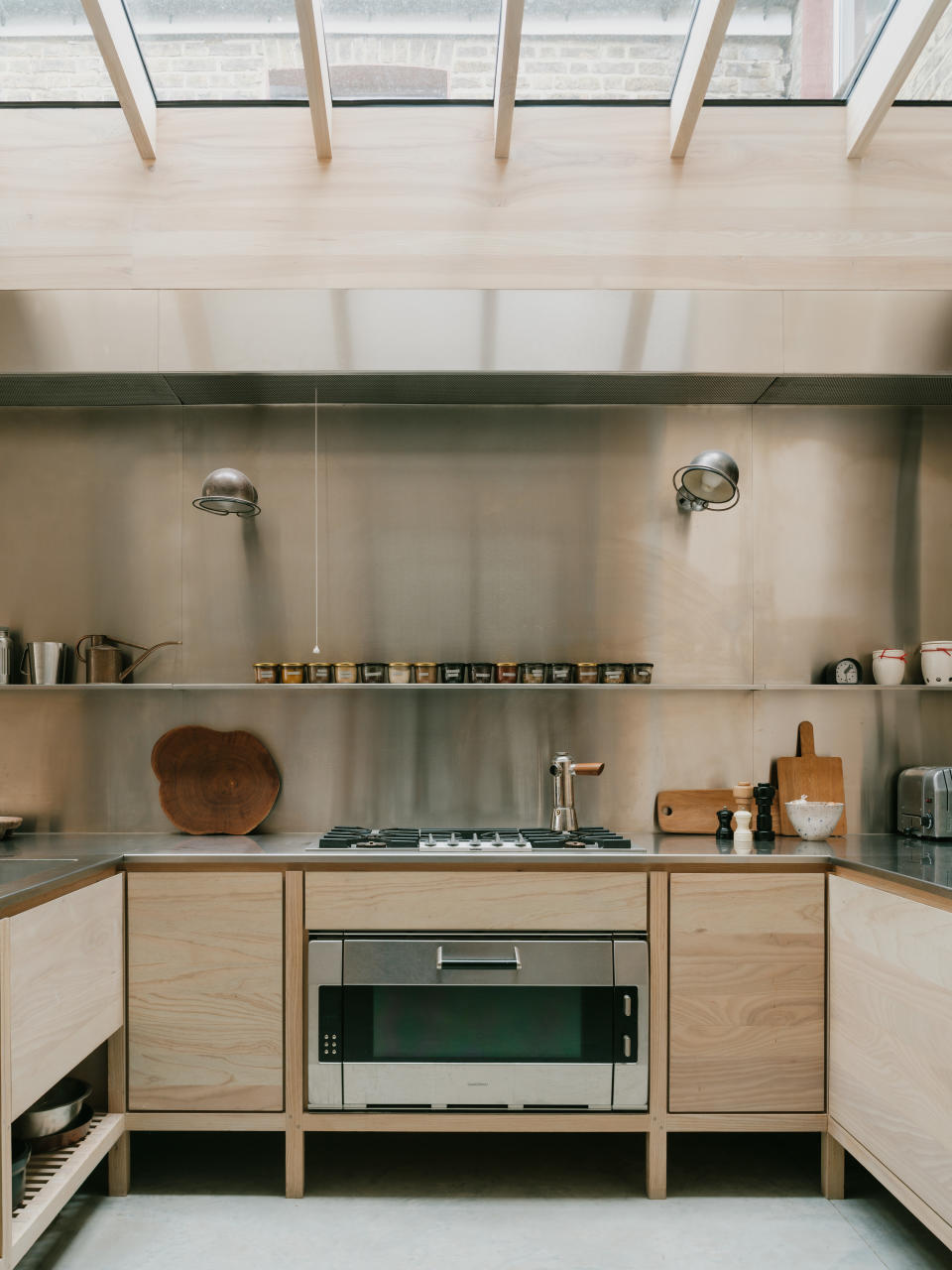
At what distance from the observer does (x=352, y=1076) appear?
8.77 ft

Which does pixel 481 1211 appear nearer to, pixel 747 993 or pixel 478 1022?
pixel 478 1022

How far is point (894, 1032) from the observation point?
2.27 metres

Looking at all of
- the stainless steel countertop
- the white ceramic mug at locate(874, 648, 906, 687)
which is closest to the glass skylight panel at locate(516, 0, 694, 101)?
the white ceramic mug at locate(874, 648, 906, 687)

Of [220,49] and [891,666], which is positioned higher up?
[220,49]

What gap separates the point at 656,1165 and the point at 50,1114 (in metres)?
1.57

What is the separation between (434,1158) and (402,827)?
0.98 m

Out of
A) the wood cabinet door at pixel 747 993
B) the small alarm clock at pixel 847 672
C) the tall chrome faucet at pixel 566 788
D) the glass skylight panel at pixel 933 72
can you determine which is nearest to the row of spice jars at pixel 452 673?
the tall chrome faucet at pixel 566 788

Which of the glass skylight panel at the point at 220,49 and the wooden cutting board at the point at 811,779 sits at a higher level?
the glass skylight panel at the point at 220,49

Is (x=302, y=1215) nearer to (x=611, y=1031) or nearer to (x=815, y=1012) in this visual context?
(x=611, y=1031)

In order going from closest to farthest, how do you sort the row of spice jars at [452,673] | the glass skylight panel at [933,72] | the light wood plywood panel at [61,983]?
the light wood plywood panel at [61,983]
the glass skylight panel at [933,72]
the row of spice jars at [452,673]

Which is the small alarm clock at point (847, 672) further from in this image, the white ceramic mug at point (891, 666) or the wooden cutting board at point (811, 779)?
the wooden cutting board at point (811, 779)

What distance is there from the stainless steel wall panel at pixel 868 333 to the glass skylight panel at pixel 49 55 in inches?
89.6

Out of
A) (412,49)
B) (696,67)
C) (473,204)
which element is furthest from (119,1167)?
(696,67)

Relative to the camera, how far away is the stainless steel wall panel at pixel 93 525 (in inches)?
132
